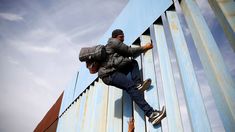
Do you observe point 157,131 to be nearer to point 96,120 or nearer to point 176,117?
point 176,117

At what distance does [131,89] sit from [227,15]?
1.69 metres

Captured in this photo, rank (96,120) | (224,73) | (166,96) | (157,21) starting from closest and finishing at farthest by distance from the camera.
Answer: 1. (224,73)
2. (166,96)
3. (157,21)
4. (96,120)

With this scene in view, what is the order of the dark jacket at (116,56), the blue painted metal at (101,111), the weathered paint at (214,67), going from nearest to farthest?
the weathered paint at (214,67) < the dark jacket at (116,56) < the blue painted metal at (101,111)

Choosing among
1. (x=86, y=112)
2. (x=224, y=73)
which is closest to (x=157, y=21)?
(x=224, y=73)

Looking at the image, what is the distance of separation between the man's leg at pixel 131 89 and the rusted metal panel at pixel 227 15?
1.42 meters

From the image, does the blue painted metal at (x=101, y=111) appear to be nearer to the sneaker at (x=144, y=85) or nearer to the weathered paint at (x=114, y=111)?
the weathered paint at (x=114, y=111)

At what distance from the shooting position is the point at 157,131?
2742mm

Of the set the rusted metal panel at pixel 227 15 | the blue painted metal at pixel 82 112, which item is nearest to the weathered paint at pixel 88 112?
the blue painted metal at pixel 82 112

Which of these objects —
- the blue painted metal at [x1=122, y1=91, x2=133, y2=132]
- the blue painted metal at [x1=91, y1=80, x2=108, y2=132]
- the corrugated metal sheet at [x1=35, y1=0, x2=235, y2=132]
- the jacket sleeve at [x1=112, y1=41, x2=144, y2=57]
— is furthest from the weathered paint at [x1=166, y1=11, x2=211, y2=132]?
the blue painted metal at [x1=91, y1=80, x2=108, y2=132]

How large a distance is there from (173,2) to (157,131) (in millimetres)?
2027

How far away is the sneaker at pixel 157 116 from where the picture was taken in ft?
8.77

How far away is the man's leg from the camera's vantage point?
283 centimetres

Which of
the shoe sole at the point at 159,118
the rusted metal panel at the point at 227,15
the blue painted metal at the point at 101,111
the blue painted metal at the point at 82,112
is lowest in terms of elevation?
the shoe sole at the point at 159,118

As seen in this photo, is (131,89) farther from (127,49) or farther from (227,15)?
(227,15)
